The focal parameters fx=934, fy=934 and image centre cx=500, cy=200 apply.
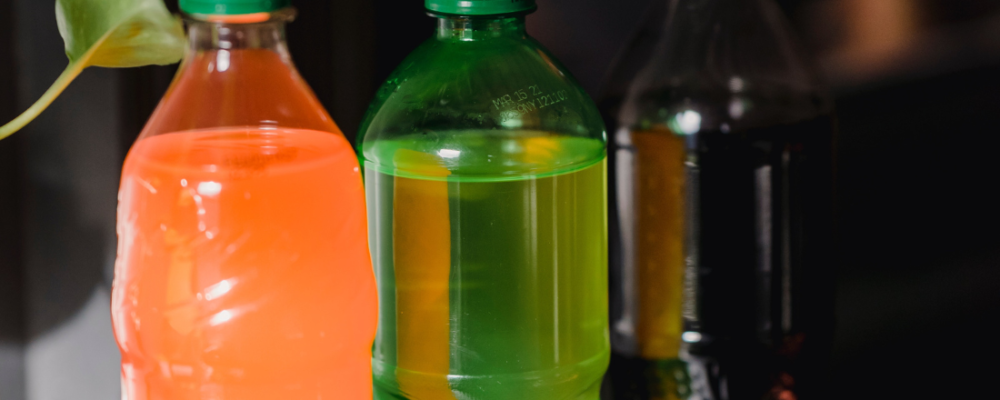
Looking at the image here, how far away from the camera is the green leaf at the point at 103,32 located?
684 mm

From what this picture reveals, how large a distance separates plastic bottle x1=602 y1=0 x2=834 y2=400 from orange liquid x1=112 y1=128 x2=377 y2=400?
14.9 inches

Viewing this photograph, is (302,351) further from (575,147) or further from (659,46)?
(659,46)

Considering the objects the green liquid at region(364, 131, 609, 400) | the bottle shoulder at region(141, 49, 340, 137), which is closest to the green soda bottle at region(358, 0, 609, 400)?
the green liquid at region(364, 131, 609, 400)

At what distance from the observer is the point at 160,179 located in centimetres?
71

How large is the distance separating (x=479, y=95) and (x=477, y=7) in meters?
0.08

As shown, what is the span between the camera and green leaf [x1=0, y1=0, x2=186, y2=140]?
0.68 metres

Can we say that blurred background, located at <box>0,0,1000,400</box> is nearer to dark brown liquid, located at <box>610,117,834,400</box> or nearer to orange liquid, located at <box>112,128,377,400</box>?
dark brown liquid, located at <box>610,117,834,400</box>

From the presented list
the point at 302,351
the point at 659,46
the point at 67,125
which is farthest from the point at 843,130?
the point at 67,125

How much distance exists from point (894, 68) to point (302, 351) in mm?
693

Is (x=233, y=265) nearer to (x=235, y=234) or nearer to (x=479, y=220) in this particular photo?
(x=235, y=234)

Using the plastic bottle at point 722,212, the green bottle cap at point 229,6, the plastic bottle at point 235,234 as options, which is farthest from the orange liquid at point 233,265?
the plastic bottle at point 722,212

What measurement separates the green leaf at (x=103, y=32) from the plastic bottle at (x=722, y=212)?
0.51 m

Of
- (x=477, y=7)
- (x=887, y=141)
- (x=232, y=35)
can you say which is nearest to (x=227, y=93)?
(x=232, y=35)

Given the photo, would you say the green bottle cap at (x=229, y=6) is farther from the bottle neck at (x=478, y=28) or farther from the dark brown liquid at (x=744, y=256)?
the dark brown liquid at (x=744, y=256)
